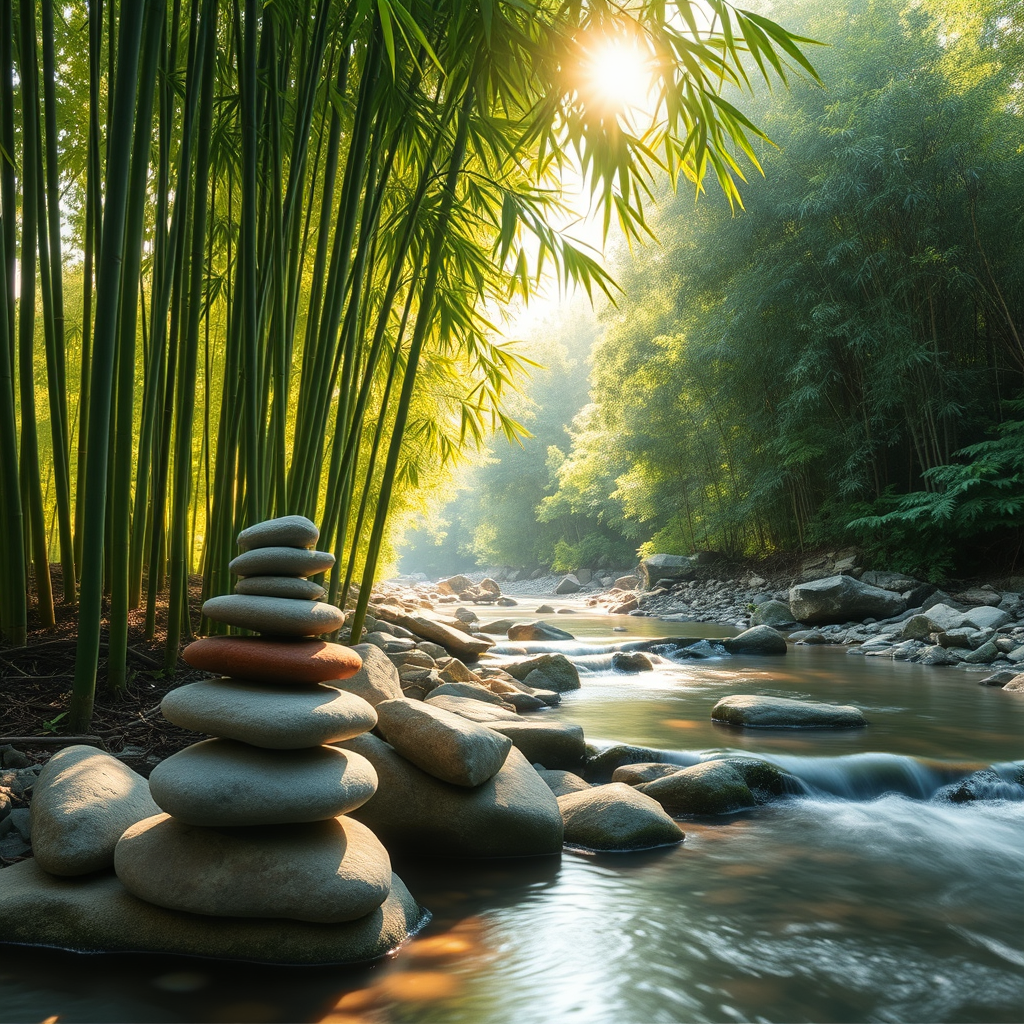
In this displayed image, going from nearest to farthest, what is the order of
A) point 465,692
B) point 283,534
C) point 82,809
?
point 82,809
point 283,534
point 465,692

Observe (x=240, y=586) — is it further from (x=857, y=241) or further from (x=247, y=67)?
(x=857, y=241)

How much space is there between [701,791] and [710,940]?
109 cm

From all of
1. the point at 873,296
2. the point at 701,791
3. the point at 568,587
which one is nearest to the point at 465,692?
the point at 701,791

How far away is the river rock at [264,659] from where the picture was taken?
69.7 inches

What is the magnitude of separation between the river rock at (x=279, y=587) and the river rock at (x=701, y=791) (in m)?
1.69

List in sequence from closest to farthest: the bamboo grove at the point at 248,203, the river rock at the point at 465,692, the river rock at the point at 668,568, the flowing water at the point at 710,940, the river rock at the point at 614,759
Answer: the flowing water at the point at 710,940, the bamboo grove at the point at 248,203, the river rock at the point at 614,759, the river rock at the point at 465,692, the river rock at the point at 668,568

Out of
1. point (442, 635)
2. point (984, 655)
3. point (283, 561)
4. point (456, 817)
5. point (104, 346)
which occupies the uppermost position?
point (104, 346)

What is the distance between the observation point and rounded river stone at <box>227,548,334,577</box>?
1872 millimetres

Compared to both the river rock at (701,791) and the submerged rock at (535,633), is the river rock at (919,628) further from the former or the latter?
the river rock at (701,791)

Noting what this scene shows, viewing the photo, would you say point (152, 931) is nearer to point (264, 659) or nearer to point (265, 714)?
point (265, 714)

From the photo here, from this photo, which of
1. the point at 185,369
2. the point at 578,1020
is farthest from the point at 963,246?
the point at 578,1020

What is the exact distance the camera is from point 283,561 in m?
1.87

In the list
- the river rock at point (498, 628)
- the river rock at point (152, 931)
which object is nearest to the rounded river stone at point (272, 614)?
the river rock at point (152, 931)

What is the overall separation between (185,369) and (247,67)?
3.35 ft
